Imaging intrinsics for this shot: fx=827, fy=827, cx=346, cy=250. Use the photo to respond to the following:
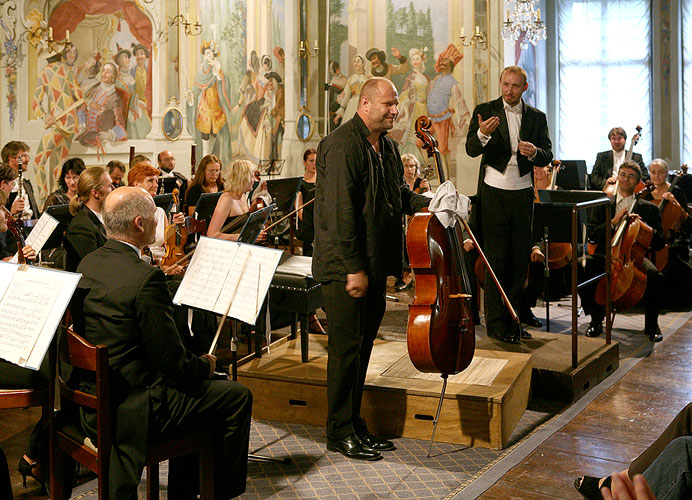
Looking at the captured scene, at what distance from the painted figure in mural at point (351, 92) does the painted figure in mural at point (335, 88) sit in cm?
4

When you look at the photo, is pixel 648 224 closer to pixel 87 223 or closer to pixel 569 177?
pixel 569 177

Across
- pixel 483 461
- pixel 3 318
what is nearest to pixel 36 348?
pixel 3 318

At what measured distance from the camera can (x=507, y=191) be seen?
4938mm

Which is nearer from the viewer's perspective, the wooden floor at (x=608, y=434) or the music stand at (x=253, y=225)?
the wooden floor at (x=608, y=434)

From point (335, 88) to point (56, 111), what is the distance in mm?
4922

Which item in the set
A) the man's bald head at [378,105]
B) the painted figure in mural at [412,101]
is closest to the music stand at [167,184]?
the man's bald head at [378,105]

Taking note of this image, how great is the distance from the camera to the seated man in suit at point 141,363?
2.71 meters

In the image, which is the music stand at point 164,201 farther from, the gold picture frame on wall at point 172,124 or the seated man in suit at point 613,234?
the gold picture frame on wall at point 172,124

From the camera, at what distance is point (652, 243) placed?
257 inches

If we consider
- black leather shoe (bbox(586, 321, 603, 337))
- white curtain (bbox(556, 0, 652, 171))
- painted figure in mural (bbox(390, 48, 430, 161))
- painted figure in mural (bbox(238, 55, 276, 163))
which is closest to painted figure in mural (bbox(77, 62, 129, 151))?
painted figure in mural (bbox(238, 55, 276, 163))

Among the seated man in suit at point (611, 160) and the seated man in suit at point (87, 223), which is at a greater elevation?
the seated man in suit at point (611, 160)

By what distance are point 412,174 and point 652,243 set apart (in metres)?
2.28

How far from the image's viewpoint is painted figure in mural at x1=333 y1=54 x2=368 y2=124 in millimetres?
11883

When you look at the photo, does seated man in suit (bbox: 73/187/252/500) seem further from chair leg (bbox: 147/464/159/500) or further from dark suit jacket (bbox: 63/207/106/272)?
dark suit jacket (bbox: 63/207/106/272)
